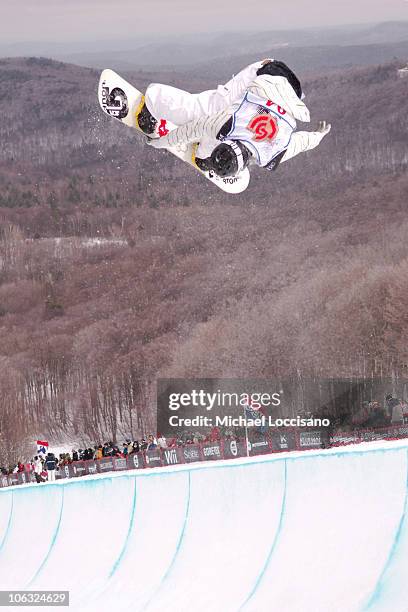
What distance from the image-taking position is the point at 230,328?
59750mm

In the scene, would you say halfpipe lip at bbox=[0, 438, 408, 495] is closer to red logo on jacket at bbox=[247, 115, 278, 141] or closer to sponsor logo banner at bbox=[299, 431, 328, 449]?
sponsor logo banner at bbox=[299, 431, 328, 449]

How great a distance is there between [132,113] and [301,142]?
2.08 metres

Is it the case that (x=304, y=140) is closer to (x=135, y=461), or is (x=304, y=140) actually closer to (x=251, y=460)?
(x=251, y=460)

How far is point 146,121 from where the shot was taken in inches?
457

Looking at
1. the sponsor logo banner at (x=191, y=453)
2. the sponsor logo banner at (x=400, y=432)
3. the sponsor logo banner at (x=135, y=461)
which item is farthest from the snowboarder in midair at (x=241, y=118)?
the sponsor logo banner at (x=135, y=461)

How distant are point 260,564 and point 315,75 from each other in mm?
101529

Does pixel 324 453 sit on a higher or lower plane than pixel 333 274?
higher

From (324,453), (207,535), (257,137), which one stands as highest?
(257,137)

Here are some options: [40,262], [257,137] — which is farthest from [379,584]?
[40,262]

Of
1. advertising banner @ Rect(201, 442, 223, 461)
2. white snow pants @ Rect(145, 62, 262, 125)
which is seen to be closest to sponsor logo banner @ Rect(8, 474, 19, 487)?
advertising banner @ Rect(201, 442, 223, 461)

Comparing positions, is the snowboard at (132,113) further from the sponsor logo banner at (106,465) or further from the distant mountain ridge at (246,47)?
the distant mountain ridge at (246,47)

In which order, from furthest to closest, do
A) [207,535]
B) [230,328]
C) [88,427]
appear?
[230,328] < [88,427] < [207,535]

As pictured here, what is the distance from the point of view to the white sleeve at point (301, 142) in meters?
11.0

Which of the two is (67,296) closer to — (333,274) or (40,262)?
(40,262)
